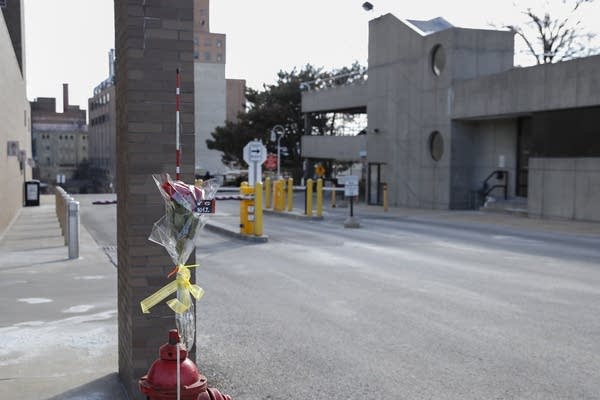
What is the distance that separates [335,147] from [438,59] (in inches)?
518

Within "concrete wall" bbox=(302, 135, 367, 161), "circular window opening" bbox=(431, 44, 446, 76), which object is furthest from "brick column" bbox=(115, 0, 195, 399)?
"concrete wall" bbox=(302, 135, 367, 161)

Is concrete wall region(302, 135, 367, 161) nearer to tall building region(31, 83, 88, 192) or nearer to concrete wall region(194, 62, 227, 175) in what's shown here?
concrete wall region(194, 62, 227, 175)

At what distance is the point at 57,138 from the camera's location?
113 meters

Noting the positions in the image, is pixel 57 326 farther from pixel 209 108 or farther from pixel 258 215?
pixel 209 108

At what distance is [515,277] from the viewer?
11.1m

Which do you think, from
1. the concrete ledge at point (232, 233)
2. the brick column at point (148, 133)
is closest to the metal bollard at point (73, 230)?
the concrete ledge at point (232, 233)

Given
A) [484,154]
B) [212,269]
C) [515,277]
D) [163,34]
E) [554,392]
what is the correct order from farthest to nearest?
[484,154] → [212,269] → [515,277] → [554,392] → [163,34]

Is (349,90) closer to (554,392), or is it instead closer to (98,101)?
(554,392)

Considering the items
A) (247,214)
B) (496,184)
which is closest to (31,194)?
(247,214)

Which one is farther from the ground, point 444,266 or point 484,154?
point 484,154

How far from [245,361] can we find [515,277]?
6.30m

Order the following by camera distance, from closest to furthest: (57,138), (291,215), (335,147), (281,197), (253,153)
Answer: (253,153) → (291,215) → (281,197) → (335,147) → (57,138)

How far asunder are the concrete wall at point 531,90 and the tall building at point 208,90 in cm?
7000

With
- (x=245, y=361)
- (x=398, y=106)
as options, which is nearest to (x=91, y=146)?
(x=398, y=106)
